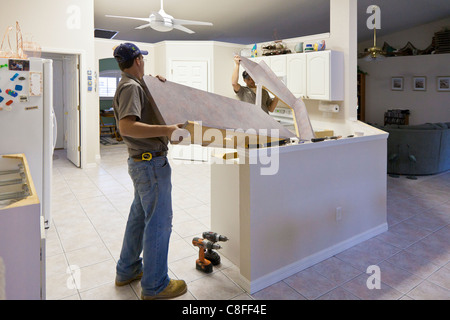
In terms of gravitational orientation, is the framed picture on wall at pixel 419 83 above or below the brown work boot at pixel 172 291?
above

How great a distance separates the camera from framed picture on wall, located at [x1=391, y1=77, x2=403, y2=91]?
10539 millimetres

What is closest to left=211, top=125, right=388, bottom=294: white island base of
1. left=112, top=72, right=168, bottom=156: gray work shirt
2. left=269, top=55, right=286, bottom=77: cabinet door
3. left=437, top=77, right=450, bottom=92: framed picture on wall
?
left=112, top=72, right=168, bottom=156: gray work shirt

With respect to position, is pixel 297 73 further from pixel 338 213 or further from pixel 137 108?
pixel 137 108

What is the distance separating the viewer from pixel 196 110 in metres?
1.97

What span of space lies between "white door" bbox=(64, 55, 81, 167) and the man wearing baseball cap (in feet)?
15.9

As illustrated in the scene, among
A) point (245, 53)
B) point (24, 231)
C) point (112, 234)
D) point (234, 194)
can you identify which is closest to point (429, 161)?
point (245, 53)

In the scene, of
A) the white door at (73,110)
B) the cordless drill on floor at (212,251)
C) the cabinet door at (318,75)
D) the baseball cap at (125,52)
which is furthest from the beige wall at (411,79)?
the baseball cap at (125,52)

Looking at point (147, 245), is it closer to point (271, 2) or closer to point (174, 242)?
point (174, 242)

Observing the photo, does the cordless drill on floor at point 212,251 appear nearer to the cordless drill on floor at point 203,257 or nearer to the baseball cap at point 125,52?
the cordless drill on floor at point 203,257

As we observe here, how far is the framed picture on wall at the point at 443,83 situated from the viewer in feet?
31.0

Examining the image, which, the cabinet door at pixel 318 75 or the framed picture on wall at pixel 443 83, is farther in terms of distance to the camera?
the framed picture on wall at pixel 443 83

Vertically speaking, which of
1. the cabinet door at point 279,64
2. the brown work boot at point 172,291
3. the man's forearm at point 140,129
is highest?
the cabinet door at point 279,64

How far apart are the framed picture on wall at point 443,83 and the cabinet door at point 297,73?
258 inches

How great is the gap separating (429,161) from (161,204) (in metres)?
5.60
